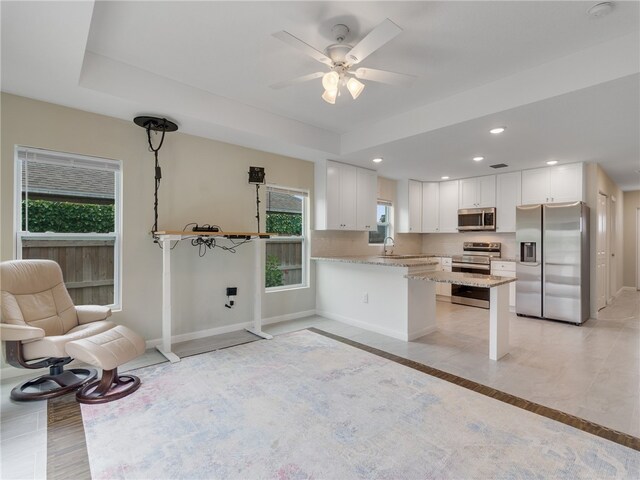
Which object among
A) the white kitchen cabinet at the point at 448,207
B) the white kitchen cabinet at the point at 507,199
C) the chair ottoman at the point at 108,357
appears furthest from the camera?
the white kitchen cabinet at the point at 448,207

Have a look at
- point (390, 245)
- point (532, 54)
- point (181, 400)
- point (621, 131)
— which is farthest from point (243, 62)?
point (390, 245)

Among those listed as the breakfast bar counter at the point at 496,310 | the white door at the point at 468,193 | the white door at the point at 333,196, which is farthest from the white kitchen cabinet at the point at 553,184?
the white door at the point at 333,196

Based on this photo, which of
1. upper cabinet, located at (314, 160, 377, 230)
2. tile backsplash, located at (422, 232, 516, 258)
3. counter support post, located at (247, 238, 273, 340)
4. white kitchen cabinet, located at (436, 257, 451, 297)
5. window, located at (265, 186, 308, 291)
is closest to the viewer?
counter support post, located at (247, 238, 273, 340)

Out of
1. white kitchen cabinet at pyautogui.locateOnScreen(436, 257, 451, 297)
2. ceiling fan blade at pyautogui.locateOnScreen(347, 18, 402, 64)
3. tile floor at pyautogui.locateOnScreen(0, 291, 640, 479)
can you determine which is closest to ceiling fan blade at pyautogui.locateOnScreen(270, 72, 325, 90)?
ceiling fan blade at pyautogui.locateOnScreen(347, 18, 402, 64)

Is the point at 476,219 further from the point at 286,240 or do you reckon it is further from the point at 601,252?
the point at 286,240

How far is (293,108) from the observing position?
12.2 feet

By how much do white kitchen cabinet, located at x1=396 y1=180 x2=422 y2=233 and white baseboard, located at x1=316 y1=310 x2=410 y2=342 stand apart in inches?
104

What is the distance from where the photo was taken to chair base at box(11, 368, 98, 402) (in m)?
2.42

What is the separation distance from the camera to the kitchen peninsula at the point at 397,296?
331cm

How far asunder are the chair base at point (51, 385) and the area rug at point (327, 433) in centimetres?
39

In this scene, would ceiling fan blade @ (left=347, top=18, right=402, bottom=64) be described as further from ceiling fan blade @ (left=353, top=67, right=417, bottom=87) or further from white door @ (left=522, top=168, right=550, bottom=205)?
white door @ (left=522, top=168, right=550, bottom=205)

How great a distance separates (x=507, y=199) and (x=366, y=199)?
2486 millimetres

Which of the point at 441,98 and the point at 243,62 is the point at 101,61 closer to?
the point at 243,62

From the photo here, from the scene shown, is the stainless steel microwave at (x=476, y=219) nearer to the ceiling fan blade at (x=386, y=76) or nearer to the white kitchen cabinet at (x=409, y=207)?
the white kitchen cabinet at (x=409, y=207)
